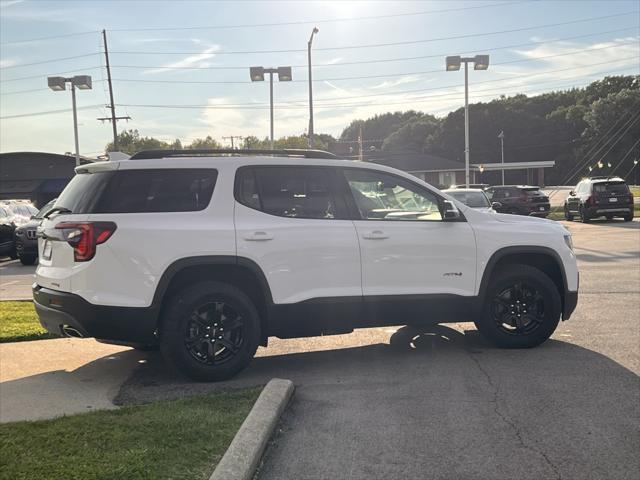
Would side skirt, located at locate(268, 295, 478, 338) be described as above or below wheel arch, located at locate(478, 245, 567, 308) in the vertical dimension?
below

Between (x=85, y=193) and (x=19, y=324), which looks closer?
(x=85, y=193)

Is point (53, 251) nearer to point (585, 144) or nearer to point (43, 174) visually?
point (43, 174)

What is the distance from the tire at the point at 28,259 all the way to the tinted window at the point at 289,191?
13.1 meters

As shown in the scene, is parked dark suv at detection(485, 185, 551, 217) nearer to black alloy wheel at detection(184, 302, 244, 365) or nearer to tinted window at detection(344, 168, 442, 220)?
tinted window at detection(344, 168, 442, 220)

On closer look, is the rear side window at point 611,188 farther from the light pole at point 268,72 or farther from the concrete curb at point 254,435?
the concrete curb at point 254,435

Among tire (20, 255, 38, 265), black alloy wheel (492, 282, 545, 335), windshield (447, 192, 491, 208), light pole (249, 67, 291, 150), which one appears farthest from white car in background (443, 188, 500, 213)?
light pole (249, 67, 291, 150)

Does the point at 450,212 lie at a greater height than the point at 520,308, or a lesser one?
greater

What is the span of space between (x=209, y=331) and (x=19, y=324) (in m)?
3.81

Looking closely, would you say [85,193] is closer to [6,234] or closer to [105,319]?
[105,319]

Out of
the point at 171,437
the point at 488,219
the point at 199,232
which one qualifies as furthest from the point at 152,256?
the point at 488,219

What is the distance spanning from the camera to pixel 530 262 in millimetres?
6504


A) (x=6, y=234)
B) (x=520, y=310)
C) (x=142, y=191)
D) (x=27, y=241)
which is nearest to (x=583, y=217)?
(x=27, y=241)

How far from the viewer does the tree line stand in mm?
80375

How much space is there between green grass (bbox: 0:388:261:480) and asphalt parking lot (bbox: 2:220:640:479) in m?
0.40
